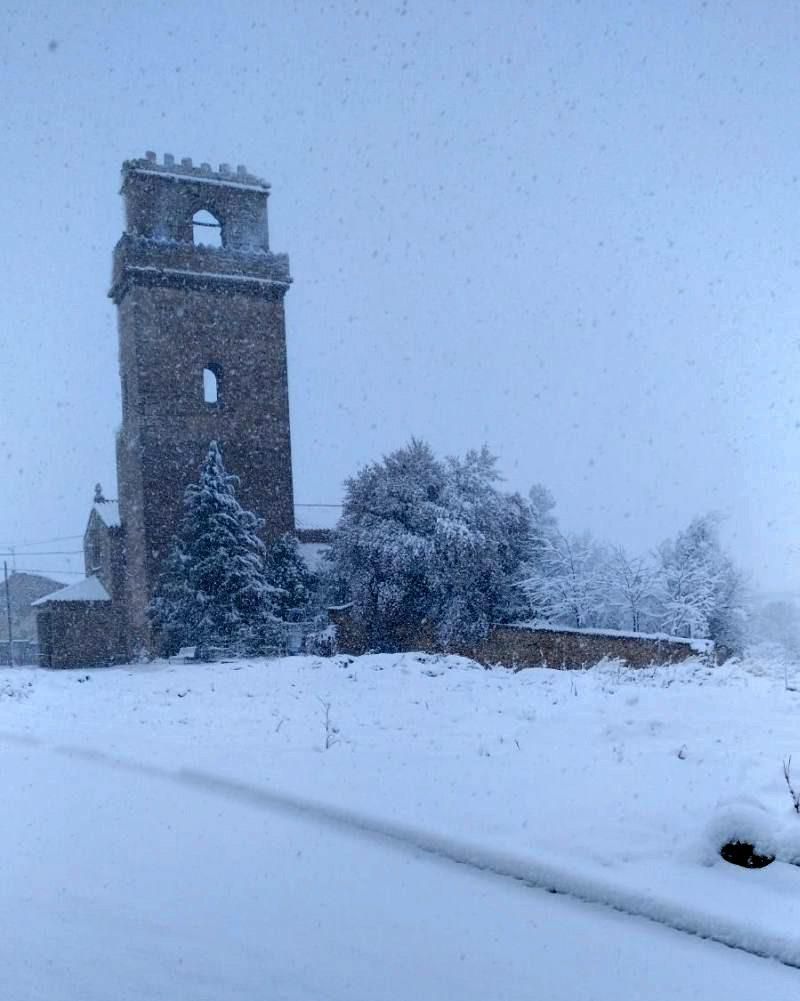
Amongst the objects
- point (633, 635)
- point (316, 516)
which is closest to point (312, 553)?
point (316, 516)

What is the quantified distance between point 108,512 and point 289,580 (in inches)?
333

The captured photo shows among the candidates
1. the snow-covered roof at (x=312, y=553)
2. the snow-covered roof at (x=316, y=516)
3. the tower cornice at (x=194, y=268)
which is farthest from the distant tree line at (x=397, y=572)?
the tower cornice at (x=194, y=268)

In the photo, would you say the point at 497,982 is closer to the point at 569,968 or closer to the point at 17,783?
the point at 569,968

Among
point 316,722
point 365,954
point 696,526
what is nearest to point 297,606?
point 696,526

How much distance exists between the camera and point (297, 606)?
27.8 meters

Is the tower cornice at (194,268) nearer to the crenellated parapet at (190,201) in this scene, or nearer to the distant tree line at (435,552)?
the crenellated parapet at (190,201)

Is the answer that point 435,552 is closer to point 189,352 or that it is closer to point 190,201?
point 189,352

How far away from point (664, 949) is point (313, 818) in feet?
8.29

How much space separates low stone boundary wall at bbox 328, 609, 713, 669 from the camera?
16.6 meters

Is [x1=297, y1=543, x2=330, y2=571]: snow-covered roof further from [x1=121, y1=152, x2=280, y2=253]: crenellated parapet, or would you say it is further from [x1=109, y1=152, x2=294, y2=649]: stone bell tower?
[x1=121, y1=152, x2=280, y2=253]: crenellated parapet

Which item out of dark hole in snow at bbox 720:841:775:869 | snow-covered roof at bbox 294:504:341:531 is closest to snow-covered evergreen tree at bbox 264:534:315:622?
snow-covered roof at bbox 294:504:341:531

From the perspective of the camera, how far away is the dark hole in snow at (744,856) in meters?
4.09

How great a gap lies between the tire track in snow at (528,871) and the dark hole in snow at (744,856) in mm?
660

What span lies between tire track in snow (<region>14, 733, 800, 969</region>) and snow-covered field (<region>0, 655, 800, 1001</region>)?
0.04ft
